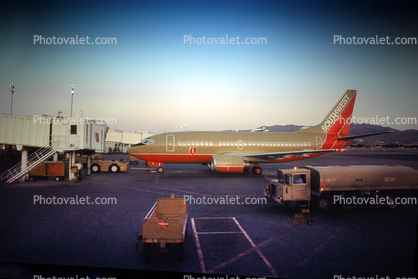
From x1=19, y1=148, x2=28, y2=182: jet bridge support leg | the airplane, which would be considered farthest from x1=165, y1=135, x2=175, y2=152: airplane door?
x1=19, y1=148, x2=28, y2=182: jet bridge support leg

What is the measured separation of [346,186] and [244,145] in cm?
1604

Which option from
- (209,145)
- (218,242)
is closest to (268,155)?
(209,145)

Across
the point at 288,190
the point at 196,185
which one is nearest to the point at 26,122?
the point at 196,185

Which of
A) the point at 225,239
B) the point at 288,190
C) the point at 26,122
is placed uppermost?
the point at 26,122

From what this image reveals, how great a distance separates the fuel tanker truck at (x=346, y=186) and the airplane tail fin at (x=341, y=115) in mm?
18472

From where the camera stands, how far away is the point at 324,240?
946cm

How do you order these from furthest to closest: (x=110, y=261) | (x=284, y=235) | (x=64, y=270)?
1. (x=284, y=235)
2. (x=110, y=261)
3. (x=64, y=270)

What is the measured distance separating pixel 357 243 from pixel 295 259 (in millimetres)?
3137

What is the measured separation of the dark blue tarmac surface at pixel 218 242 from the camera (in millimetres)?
7320

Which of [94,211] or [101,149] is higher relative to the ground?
[101,149]

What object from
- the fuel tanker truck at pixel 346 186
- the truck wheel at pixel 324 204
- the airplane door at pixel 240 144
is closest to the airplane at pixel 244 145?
the airplane door at pixel 240 144

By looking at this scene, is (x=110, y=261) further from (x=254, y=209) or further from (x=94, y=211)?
(x=254, y=209)

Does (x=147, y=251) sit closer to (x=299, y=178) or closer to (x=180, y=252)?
(x=180, y=252)

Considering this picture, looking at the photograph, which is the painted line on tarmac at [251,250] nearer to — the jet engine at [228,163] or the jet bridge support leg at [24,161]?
the jet engine at [228,163]
